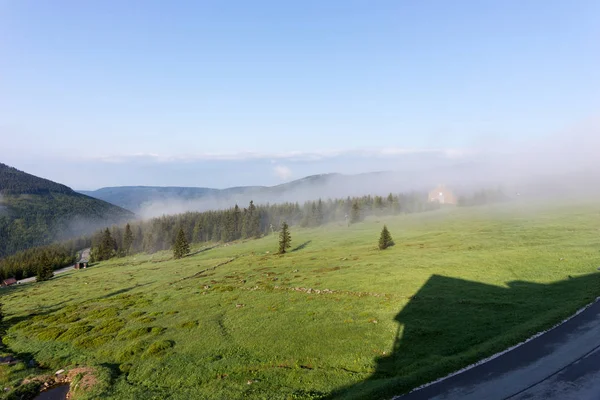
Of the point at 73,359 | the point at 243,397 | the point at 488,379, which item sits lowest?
the point at 73,359

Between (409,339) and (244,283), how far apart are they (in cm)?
4689

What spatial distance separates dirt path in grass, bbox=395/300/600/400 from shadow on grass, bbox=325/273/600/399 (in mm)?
1189

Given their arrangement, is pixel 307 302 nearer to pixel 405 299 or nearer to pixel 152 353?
pixel 405 299

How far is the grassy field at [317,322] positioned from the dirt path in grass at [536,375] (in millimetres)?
1415

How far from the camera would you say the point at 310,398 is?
77.7ft

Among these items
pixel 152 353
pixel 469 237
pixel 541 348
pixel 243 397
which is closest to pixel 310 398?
pixel 243 397

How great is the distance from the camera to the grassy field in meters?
27.8

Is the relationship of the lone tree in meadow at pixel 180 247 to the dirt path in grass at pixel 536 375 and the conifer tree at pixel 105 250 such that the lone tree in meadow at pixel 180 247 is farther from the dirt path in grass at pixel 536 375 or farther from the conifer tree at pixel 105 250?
the dirt path in grass at pixel 536 375

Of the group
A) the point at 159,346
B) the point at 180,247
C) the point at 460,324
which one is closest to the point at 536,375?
the point at 460,324

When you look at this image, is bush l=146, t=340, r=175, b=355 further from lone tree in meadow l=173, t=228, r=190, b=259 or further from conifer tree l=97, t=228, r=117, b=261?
conifer tree l=97, t=228, r=117, b=261

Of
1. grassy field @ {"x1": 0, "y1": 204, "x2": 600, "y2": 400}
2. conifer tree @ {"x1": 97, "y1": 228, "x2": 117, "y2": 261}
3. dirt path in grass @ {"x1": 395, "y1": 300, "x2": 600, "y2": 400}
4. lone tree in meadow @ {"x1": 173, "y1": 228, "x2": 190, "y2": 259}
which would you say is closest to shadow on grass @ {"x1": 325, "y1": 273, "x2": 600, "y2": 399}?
grassy field @ {"x1": 0, "y1": 204, "x2": 600, "y2": 400}

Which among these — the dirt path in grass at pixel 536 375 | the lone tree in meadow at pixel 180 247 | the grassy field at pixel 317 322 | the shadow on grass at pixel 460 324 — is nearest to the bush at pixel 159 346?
the grassy field at pixel 317 322

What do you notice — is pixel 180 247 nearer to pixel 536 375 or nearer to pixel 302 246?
pixel 302 246

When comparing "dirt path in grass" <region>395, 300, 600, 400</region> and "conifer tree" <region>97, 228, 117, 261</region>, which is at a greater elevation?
"dirt path in grass" <region>395, 300, 600, 400</region>
